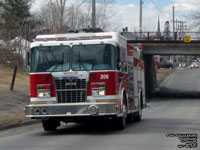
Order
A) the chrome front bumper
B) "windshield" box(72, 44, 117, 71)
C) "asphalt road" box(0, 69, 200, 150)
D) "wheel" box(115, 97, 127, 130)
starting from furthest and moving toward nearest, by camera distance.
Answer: "wheel" box(115, 97, 127, 130), "windshield" box(72, 44, 117, 71), the chrome front bumper, "asphalt road" box(0, 69, 200, 150)

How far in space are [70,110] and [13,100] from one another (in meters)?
11.5

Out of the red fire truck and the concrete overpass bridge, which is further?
the concrete overpass bridge

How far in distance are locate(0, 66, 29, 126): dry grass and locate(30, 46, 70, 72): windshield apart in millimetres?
3311

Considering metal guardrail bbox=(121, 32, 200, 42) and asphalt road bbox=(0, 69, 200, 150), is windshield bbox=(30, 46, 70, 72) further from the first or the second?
metal guardrail bbox=(121, 32, 200, 42)

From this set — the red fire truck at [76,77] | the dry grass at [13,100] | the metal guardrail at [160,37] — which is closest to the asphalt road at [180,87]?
Result: the metal guardrail at [160,37]

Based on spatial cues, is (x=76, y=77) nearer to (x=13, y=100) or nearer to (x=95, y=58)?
(x=95, y=58)

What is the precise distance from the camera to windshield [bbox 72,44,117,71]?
15.9m

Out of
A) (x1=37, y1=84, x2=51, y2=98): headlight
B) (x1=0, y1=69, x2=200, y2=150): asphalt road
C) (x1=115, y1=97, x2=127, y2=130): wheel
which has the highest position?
(x1=37, y1=84, x2=51, y2=98): headlight

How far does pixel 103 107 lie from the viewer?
15.6 meters

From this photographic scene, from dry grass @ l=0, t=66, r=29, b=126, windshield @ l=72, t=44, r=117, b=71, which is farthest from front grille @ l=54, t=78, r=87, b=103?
dry grass @ l=0, t=66, r=29, b=126

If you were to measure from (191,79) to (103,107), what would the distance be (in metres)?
66.5

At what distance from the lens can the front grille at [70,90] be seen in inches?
623

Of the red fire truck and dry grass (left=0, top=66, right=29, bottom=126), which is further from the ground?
the red fire truck

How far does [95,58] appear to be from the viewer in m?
16.0
